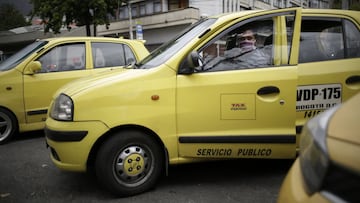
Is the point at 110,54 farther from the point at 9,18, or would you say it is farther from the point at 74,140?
the point at 9,18

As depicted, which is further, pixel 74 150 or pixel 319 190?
pixel 74 150

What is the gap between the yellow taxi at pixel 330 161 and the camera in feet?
3.96

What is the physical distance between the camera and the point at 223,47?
12.1 ft

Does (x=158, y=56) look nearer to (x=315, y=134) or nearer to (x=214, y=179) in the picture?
(x=214, y=179)

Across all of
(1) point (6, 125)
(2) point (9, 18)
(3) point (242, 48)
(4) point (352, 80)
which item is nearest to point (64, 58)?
(1) point (6, 125)

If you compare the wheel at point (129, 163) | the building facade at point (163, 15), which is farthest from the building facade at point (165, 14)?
the wheel at point (129, 163)

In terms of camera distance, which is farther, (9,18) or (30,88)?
(9,18)

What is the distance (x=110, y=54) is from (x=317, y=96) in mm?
3934

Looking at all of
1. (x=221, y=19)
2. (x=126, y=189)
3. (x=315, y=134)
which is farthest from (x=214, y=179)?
(x=315, y=134)

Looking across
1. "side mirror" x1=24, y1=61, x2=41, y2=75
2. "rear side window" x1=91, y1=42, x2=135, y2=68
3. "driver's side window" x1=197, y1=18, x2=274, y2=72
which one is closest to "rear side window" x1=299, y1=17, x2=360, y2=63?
"driver's side window" x1=197, y1=18, x2=274, y2=72

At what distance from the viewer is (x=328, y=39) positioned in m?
3.72

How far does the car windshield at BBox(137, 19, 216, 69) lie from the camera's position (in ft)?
11.5

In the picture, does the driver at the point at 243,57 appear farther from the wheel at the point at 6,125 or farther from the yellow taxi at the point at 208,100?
the wheel at the point at 6,125

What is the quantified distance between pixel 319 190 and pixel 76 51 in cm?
538
